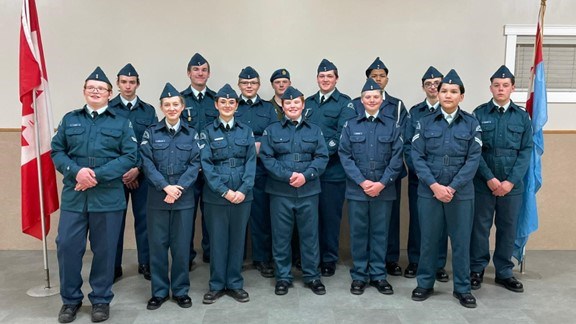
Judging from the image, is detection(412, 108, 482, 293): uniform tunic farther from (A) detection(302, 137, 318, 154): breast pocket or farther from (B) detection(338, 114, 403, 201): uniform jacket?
(A) detection(302, 137, 318, 154): breast pocket

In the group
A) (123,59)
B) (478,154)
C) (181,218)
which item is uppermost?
(123,59)

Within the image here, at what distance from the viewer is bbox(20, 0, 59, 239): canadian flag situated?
149 inches

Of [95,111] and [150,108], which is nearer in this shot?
[95,111]

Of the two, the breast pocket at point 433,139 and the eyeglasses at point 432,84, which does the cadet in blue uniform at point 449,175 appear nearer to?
the breast pocket at point 433,139

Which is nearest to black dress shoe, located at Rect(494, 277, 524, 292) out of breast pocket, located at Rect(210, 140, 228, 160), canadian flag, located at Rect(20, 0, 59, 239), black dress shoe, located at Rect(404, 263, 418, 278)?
black dress shoe, located at Rect(404, 263, 418, 278)

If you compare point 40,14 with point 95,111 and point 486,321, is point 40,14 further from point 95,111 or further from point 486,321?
point 486,321

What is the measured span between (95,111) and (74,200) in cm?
65

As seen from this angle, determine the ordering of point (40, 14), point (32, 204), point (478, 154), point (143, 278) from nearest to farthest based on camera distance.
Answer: point (478, 154) < point (32, 204) < point (143, 278) < point (40, 14)

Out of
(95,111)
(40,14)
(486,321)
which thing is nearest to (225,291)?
(95,111)

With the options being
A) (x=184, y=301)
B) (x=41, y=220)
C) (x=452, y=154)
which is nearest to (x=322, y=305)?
(x=184, y=301)

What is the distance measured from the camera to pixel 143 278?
415cm

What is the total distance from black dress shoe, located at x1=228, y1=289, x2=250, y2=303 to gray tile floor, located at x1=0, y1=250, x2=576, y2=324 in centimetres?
4

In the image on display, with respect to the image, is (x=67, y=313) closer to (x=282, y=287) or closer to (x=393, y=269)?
(x=282, y=287)

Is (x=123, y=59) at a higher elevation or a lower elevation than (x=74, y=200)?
higher
